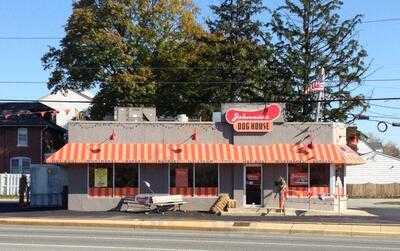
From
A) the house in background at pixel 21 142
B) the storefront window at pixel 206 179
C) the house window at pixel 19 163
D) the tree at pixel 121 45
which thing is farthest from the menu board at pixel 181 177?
the house window at pixel 19 163

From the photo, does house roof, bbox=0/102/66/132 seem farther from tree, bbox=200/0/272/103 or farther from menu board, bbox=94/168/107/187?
menu board, bbox=94/168/107/187

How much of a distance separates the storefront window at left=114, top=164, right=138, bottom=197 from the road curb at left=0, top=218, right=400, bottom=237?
8.25 metres

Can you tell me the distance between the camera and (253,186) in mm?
35312

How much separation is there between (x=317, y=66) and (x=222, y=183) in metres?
21.8

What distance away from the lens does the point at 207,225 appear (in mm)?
25078

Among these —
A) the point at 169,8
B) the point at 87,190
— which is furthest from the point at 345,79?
the point at 87,190

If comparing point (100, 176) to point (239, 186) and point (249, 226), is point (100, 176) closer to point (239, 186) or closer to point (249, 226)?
point (239, 186)

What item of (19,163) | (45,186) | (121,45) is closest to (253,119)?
(45,186)

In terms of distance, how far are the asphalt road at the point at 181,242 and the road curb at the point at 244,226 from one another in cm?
127

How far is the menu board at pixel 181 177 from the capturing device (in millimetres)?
35188

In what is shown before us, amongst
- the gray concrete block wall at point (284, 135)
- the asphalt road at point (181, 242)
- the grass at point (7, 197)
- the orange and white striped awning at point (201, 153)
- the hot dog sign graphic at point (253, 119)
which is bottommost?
the grass at point (7, 197)

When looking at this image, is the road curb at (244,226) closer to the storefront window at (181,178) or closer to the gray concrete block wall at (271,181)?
the storefront window at (181,178)

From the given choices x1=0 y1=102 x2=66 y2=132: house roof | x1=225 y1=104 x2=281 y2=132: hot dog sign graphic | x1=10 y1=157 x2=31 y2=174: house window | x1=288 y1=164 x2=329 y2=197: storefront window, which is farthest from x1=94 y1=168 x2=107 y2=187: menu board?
x1=10 y1=157 x2=31 y2=174: house window

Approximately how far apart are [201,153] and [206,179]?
147 centimetres
